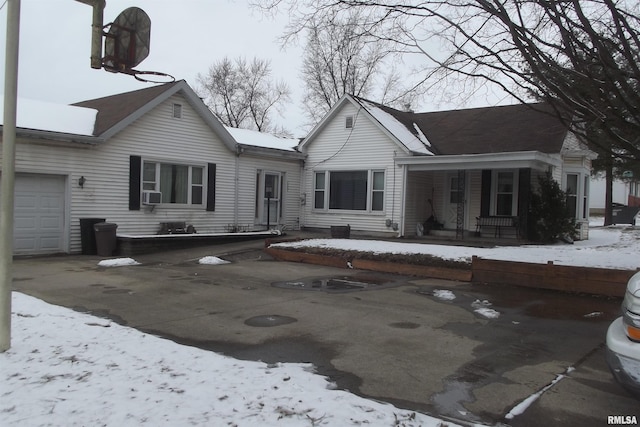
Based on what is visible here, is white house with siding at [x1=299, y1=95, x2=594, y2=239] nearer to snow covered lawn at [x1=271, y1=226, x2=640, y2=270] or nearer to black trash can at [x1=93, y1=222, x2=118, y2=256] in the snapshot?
snow covered lawn at [x1=271, y1=226, x2=640, y2=270]

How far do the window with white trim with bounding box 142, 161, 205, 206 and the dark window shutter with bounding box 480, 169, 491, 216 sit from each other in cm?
988

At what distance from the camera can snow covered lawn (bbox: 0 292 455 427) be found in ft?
11.7

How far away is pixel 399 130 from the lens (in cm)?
1888

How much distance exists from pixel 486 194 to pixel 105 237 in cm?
1250

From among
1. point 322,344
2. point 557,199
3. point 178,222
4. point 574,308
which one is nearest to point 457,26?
point 574,308

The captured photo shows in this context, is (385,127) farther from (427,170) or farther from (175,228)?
(175,228)

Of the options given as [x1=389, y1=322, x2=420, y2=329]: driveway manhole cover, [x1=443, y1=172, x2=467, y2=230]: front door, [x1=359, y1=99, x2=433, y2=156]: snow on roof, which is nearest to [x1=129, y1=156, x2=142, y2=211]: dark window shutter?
[x1=359, y1=99, x2=433, y2=156]: snow on roof

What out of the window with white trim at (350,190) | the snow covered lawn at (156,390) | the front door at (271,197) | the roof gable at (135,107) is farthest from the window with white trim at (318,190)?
the snow covered lawn at (156,390)

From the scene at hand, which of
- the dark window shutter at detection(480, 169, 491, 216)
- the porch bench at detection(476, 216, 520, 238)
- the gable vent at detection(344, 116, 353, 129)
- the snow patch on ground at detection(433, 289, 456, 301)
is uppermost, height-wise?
the gable vent at detection(344, 116, 353, 129)

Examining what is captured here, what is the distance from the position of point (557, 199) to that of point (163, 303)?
43.3 ft

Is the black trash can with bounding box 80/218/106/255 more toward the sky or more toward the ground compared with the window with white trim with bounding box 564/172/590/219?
more toward the ground

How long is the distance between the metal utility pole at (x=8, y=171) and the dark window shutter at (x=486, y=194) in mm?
15492

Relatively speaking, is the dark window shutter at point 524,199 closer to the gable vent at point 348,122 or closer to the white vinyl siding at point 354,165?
the white vinyl siding at point 354,165

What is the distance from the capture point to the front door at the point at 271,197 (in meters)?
19.7
